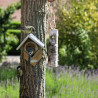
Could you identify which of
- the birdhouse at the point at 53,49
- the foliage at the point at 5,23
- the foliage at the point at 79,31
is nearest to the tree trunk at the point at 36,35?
the birdhouse at the point at 53,49

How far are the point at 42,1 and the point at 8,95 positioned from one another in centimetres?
190

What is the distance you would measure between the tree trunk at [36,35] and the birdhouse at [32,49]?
111 millimetres

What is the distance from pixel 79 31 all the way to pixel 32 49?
4861 mm

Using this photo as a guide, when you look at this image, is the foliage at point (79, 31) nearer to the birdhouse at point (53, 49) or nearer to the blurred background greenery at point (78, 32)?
the blurred background greenery at point (78, 32)

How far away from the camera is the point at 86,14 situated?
26.7 feet

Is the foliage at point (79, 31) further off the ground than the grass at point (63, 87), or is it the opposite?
the foliage at point (79, 31)

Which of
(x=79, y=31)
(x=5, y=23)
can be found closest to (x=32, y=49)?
(x=79, y=31)

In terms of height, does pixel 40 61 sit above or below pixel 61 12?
below

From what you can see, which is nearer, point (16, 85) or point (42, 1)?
point (42, 1)

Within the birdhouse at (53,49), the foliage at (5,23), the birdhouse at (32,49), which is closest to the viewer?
the birdhouse at (32,49)

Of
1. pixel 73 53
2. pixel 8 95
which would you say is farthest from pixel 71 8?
Answer: pixel 8 95

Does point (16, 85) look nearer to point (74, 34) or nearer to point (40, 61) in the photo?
point (40, 61)

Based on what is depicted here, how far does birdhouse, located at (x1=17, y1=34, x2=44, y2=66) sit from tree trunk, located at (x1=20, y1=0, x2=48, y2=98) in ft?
0.36

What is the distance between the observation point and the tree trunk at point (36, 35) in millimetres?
3543
